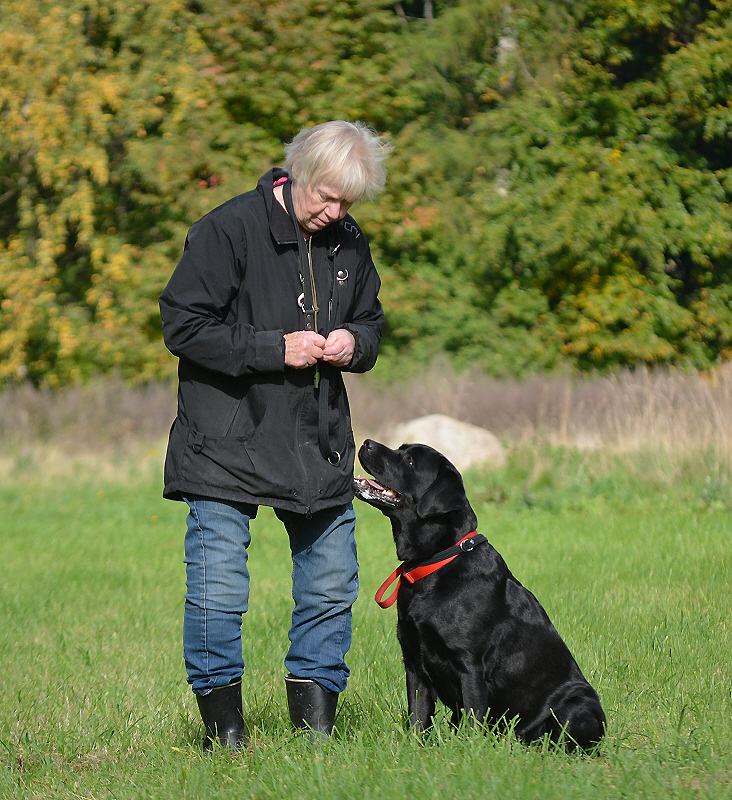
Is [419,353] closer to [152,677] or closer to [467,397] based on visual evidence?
[467,397]

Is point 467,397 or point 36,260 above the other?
point 36,260

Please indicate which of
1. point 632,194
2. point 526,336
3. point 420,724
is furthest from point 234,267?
point 526,336

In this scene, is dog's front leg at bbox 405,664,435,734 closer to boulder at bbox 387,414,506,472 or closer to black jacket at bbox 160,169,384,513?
black jacket at bbox 160,169,384,513

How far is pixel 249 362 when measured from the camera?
3186mm

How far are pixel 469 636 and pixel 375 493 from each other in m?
0.65

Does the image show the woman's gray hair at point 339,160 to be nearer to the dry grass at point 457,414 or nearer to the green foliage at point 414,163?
the dry grass at point 457,414

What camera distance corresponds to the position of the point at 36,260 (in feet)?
57.5

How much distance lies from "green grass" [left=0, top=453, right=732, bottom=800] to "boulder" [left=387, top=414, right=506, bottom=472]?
37.5 inches

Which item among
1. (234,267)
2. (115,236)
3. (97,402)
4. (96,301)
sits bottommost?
(97,402)

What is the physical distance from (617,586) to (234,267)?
3583 mm

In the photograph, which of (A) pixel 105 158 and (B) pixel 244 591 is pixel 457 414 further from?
(B) pixel 244 591

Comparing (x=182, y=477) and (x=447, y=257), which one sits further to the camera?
(x=447, y=257)

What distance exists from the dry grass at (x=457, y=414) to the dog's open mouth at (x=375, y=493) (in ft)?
19.3

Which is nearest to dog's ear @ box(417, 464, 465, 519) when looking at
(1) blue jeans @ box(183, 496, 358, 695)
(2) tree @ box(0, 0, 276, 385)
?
(1) blue jeans @ box(183, 496, 358, 695)
